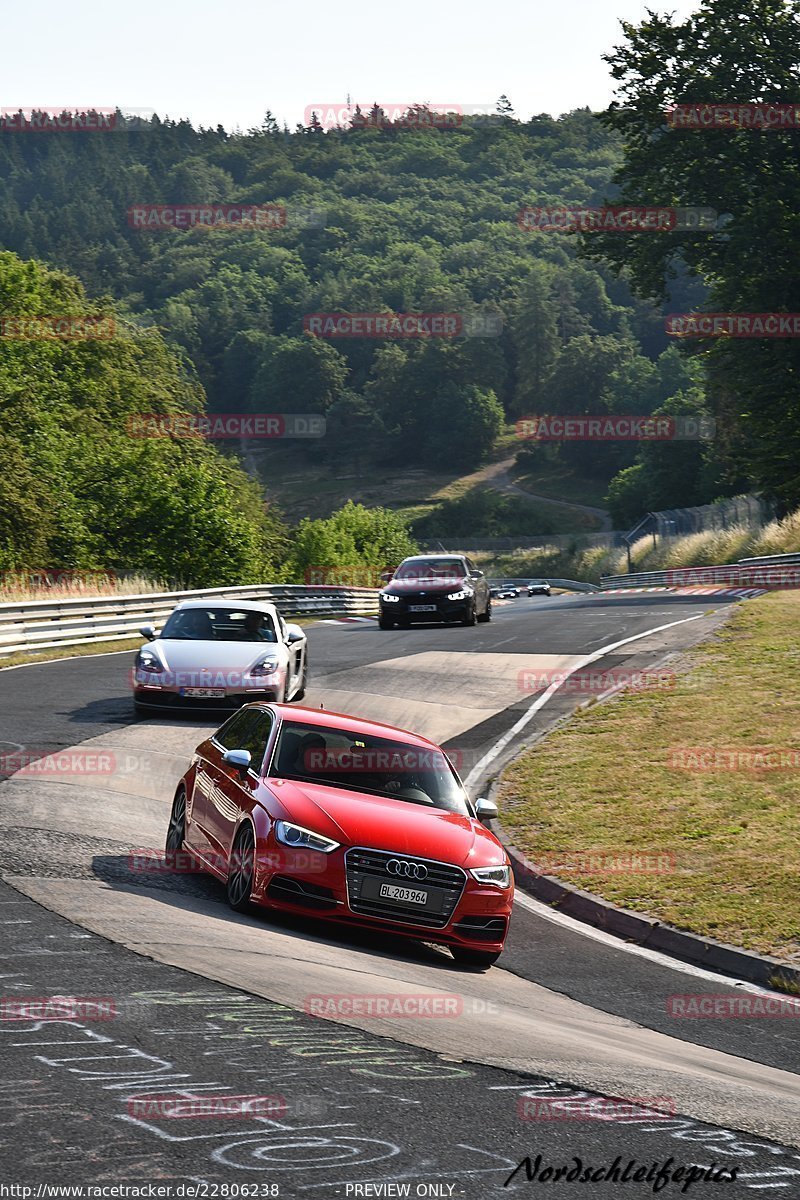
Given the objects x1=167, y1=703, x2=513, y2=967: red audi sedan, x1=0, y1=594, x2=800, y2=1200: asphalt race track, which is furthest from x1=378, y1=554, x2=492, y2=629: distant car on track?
x1=167, y1=703, x2=513, y2=967: red audi sedan

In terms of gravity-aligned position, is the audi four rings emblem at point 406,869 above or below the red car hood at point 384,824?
below

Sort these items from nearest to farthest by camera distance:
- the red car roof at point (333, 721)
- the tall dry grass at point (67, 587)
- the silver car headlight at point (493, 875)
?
1. the silver car headlight at point (493, 875)
2. the red car roof at point (333, 721)
3. the tall dry grass at point (67, 587)

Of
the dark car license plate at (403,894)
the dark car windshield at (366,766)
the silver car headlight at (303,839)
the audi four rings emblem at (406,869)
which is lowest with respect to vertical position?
the dark car license plate at (403,894)

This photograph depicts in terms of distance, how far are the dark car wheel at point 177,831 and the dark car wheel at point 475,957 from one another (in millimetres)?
2480

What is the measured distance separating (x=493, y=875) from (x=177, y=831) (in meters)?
2.81

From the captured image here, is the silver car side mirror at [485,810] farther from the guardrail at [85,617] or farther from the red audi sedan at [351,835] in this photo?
the guardrail at [85,617]

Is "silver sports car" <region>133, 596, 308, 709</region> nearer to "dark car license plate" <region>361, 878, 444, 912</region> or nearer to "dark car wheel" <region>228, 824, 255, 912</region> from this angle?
"dark car wheel" <region>228, 824, 255, 912</region>

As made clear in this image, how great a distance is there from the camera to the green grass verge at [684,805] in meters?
11.2

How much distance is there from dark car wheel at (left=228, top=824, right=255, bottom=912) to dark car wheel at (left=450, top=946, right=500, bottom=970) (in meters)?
1.41

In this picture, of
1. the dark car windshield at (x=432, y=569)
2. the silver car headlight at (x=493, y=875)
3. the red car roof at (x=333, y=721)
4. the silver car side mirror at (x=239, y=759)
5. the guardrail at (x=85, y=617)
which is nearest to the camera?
the silver car headlight at (x=493, y=875)

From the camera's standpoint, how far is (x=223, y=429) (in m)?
164

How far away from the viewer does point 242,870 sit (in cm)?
923

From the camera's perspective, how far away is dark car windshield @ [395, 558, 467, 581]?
3148 cm

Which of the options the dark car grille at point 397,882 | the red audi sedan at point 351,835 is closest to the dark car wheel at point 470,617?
the red audi sedan at point 351,835
